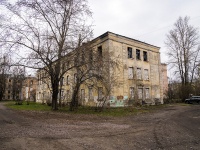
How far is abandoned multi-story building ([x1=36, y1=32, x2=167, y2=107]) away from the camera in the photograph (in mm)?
21430

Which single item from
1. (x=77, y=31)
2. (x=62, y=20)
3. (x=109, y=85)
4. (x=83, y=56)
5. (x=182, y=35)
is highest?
(x=182, y=35)

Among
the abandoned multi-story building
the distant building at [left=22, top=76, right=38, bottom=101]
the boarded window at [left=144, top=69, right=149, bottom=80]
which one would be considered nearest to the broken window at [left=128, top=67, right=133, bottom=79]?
the abandoned multi-story building

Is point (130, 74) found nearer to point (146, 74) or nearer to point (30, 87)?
point (146, 74)

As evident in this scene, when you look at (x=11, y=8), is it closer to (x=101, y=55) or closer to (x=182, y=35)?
(x=101, y=55)

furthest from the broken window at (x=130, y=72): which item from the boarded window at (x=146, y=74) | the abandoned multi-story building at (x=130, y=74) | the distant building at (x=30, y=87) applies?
the distant building at (x=30, y=87)

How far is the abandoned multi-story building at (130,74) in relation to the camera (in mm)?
21430

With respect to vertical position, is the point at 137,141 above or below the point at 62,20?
below

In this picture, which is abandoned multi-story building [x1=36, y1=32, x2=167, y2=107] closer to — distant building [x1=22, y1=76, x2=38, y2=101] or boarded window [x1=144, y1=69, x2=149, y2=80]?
boarded window [x1=144, y1=69, x2=149, y2=80]

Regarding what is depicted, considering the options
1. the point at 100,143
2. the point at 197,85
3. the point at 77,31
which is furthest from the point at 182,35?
the point at 100,143

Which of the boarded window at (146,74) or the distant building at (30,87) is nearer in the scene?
the boarded window at (146,74)

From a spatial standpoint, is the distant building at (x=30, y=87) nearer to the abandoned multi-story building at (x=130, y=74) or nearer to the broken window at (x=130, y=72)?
the abandoned multi-story building at (x=130, y=74)

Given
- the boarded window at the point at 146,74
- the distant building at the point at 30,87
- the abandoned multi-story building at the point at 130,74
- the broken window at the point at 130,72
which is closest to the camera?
the abandoned multi-story building at the point at 130,74

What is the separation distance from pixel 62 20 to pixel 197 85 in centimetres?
3074

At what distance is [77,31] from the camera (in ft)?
55.5
